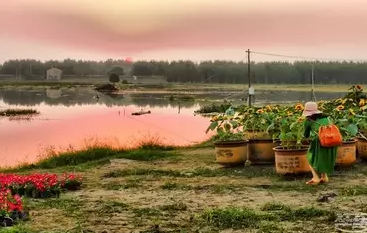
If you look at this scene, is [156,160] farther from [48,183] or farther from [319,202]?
[319,202]

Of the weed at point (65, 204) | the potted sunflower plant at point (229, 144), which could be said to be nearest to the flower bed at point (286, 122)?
the potted sunflower plant at point (229, 144)

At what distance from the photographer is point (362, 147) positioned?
12.2 m

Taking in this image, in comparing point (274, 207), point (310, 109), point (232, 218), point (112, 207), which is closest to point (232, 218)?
point (232, 218)

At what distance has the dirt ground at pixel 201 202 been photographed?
7.38 meters

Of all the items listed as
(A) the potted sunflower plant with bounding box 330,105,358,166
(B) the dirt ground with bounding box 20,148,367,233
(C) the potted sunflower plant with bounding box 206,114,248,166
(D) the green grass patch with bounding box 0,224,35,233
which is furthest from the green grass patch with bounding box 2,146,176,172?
(D) the green grass patch with bounding box 0,224,35,233

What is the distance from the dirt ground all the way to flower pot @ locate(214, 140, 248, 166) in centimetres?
20

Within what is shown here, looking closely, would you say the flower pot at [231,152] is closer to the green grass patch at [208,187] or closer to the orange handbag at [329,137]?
the green grass patch at [208,187]

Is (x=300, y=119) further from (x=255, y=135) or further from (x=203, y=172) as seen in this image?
(x=203, y=172)

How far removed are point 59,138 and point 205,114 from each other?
54.1 feet

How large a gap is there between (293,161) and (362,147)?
7.79ft

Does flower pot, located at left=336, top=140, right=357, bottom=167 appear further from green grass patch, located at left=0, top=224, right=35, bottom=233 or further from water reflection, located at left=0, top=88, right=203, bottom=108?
water reflection, located at left=0, top=88, right=203, bottom=108

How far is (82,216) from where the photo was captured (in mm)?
8086

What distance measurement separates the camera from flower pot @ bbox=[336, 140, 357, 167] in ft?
37.3

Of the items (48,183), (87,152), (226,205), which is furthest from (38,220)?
(87,152)
